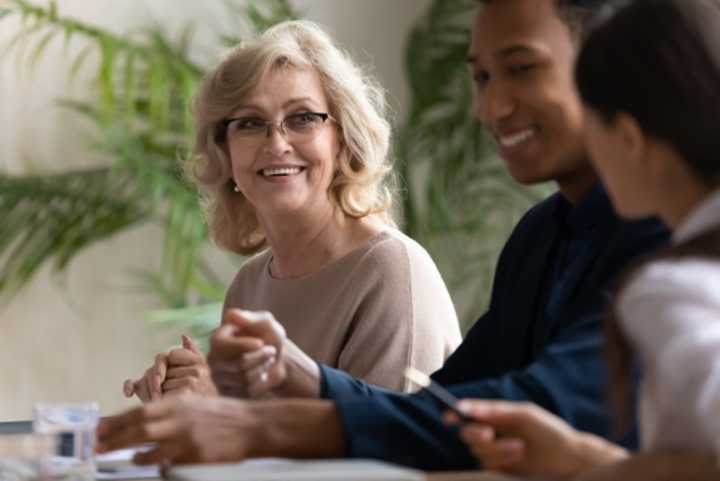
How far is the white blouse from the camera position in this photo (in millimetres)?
1229

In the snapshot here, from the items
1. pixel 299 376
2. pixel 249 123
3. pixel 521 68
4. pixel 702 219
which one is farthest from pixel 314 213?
pixel 702 219

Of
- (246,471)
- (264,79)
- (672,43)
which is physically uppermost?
(264,79)

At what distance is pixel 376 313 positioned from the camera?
284 cm

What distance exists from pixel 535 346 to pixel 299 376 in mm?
326

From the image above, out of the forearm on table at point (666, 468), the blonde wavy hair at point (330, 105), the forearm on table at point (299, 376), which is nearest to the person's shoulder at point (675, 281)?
the forearm on table at point (666, 468)

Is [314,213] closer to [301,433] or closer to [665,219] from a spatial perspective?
[301,433]

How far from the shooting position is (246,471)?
5.05 feet

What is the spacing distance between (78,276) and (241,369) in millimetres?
3685

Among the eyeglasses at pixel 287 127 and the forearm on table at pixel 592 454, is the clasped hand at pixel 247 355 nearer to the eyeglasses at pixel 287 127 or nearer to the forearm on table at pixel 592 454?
the forearm on table at pixel 592 454

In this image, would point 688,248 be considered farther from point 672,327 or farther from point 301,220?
point 301,220

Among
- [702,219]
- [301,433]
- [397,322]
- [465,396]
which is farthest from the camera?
[397,322]

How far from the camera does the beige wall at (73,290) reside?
5457 mm

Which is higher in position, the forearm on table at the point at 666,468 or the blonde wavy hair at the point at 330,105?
the blonde wavy hair at the point at 330,105

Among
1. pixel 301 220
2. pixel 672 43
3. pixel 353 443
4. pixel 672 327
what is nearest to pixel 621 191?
pixel 672 43
